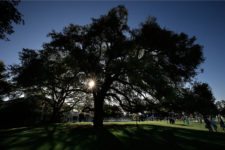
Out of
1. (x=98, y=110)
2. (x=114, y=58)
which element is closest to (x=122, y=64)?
(x=114, y=58)

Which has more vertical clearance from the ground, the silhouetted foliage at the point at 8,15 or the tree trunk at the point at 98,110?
the silhouetted foliage at the point at 8,15

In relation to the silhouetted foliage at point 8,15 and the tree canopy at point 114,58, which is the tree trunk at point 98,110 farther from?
the silhouetted foliage at point 8,15

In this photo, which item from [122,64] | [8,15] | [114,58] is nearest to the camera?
[8,15]

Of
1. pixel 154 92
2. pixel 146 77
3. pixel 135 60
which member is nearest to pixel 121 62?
pixel 135 60

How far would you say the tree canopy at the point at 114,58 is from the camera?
17.3 m

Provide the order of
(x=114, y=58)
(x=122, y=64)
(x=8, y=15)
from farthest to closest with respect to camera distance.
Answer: (x=114, y=58) → (x=122, y=64) → (x=8, y=15)

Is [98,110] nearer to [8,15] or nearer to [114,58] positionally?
[114,58]

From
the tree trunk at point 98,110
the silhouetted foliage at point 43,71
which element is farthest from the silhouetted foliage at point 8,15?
the tree trunk at point 98,110

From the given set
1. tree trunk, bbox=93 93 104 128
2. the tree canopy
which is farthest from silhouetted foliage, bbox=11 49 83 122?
tree trunk, bbox=93 93 104 128

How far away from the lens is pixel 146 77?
605 inches

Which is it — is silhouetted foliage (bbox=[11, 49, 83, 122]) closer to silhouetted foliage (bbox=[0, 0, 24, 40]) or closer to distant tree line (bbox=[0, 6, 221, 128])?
distant tree line (bbox=[0, 6, 221, 128])

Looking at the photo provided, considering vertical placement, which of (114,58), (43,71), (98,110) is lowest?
(98,110)

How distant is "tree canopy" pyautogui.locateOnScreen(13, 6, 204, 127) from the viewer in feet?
56.6

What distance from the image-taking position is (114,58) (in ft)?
63.4
